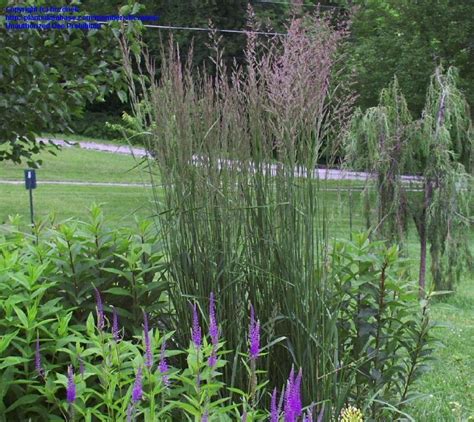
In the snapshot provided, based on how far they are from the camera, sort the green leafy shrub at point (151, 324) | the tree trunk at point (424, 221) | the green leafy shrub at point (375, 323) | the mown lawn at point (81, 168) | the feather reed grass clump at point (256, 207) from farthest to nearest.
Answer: the mown lawn at point (81, 168) → the tree trunk at point (424, 221) → the green leafy shrub at point (375, 323) → the feather reed grass clump at point (256, 207) → the green leafy shrub at point (151, 324)

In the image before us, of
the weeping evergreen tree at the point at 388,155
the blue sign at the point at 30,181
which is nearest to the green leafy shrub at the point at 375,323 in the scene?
the weeping evergreen tree at the point at 388,155

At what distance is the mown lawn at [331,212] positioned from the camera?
3389 millimetres

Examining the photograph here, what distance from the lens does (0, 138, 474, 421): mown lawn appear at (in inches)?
133

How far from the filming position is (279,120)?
2529 millimetres

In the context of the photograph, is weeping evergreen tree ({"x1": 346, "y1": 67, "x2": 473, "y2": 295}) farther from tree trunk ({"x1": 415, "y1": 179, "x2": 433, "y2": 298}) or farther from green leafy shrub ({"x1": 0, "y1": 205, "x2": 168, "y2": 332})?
green leafy shrub ({"x1": 0, "y1": 205, "x2": 168, "y2": 332})

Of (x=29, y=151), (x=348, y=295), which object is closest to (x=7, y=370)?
(x=348, y=295)

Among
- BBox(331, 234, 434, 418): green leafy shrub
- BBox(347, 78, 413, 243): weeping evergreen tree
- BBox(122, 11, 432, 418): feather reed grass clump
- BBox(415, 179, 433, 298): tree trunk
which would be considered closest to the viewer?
BBox(122, 11, 432, 418): feather reed grass clump

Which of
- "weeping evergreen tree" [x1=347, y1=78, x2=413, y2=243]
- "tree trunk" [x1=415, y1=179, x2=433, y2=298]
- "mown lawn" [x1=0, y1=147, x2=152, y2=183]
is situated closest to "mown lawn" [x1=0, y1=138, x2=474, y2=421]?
"mown lawn" [x1=0, y1=147, x2=152, y2=183]

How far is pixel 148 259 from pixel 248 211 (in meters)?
0.49

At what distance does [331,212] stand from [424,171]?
4.43 metres

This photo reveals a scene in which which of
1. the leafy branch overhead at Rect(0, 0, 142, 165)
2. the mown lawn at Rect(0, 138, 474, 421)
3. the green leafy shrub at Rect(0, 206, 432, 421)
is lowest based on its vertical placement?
the mown lawn at Rect(0, 138, 474, 421)

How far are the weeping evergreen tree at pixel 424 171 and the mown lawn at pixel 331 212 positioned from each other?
1.39ft

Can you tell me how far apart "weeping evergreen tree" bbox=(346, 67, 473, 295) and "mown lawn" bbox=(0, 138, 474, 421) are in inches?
16.7

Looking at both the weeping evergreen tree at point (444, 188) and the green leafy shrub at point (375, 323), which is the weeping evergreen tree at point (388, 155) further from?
the green leafy shrub at point (375, 323)
